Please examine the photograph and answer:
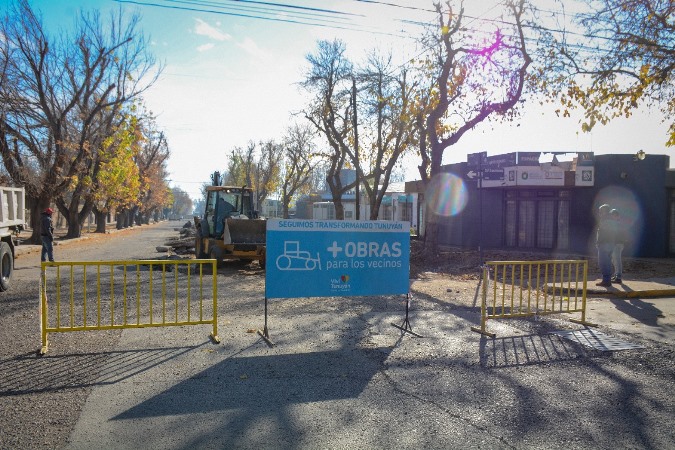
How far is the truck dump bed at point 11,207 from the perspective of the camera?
37.5 ft

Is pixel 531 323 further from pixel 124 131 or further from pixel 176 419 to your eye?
pixel 124 131

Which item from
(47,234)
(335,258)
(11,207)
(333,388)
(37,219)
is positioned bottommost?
(333,388)

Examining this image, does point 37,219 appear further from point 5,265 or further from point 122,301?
point 122,301

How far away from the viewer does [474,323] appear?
8.16m

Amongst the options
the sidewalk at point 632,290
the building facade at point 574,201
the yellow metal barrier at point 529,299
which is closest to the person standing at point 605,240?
the sidewalk at point 632,290

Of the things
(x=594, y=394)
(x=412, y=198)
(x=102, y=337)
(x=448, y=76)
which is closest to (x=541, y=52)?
(x=448, y=76)

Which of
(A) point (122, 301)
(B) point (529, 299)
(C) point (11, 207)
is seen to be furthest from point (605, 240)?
(C) point (11, 207)

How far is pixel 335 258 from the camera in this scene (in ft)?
23.4

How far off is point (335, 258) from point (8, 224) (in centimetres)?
913

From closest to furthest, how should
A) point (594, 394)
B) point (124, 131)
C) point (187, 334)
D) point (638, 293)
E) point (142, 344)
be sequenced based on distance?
point (594, 394) < point (142, 344) < point (187, 334) < point (638, 293) < point (124, 131)

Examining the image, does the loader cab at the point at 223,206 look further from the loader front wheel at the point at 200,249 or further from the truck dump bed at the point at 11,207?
the truck dump bed at the point at 11,207

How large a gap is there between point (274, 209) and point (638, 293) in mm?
→ 106062

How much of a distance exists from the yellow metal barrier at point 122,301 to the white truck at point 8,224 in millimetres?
919

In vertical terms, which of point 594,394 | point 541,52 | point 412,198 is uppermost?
point 541,52
